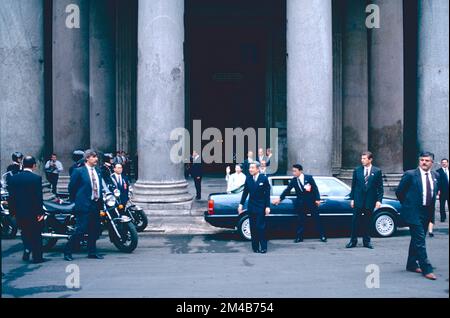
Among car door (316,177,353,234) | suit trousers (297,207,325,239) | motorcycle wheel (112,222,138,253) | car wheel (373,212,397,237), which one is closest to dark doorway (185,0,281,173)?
car door (316,177,353,234)

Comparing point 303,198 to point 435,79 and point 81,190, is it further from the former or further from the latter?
point 435,79

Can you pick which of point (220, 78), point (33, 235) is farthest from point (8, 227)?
→ point (220, 78)

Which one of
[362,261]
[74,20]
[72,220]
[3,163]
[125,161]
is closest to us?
[362,261]

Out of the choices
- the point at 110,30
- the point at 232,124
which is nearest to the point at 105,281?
the point at 110,30

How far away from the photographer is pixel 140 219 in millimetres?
12617

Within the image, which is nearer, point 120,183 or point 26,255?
point 26,255

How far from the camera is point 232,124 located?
27500 millimetres

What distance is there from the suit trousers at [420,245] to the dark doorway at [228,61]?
18.7 meters

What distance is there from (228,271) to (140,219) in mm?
4771

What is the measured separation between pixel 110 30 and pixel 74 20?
111 inches

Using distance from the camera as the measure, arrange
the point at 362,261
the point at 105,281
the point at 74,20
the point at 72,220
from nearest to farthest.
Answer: the point at 105,281 < the point at 362,261 < the point at 72,220 < the point at 74,20

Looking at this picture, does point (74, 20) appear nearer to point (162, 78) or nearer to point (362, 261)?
point (162, 78)

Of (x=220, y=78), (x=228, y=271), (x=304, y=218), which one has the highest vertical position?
(x=220, y=78)

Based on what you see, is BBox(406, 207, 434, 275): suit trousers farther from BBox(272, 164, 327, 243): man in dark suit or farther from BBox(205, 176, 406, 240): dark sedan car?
BBox(205, 176, 406, 240): dark sedan car
